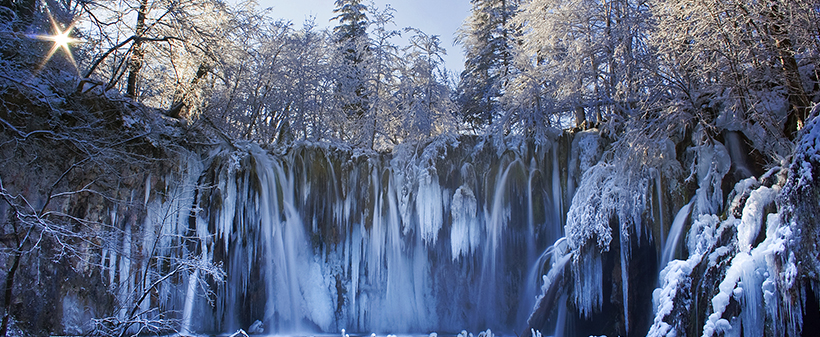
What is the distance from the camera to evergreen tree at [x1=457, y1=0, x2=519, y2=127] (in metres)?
17.3

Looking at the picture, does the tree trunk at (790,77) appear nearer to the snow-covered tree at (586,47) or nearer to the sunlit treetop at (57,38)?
the snow-covered tree at (586,47)

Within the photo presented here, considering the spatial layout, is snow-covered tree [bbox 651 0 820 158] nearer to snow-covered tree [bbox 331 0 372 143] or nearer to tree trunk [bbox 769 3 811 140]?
tree trunk [bbox 769 3 811 140]

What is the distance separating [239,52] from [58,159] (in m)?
5.16

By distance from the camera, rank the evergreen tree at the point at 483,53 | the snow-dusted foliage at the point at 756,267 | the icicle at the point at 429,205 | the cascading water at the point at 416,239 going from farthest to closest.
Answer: the evergreen tree at the point at 483,53, the icicle at the point at 429,205, the cascading water at the point at 416,239, the snow-dusted foliage at the point at 756,267

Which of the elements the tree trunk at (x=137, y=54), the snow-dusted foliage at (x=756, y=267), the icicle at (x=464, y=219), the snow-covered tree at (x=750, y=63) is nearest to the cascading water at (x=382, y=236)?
the icicle at (x=464, y=219)

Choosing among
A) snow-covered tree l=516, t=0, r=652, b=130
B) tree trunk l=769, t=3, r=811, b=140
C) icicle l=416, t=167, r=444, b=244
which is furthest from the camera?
icicle l=416, t=167, r=444, b=244

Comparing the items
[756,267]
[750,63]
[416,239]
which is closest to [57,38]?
[416,239]

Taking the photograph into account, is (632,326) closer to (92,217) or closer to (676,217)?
(676,217)

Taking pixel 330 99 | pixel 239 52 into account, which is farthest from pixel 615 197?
pixel 239 52

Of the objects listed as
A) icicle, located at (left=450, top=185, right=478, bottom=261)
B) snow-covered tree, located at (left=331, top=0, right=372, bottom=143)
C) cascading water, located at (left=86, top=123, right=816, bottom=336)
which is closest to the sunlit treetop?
cascading water, located at (left=86, top=123, right=816, bottom=336)

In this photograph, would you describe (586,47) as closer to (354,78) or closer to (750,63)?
(750,63)

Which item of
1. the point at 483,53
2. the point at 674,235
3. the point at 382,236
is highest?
the point at 483,53

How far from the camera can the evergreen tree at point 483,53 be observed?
17.3 meters

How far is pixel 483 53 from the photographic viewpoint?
17.7m
